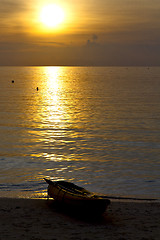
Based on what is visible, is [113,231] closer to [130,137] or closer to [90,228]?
[90,228]

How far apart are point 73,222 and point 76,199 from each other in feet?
3.54

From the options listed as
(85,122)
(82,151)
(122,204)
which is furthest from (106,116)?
(122,204)

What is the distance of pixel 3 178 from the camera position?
23312 mm

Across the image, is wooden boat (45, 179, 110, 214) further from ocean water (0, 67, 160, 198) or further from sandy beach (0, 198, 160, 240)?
ocean water (0, 67, 160, 198)

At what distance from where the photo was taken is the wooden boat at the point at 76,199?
15367 mm

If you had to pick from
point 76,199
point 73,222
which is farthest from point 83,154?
point 73,222

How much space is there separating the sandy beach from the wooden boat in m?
0.51

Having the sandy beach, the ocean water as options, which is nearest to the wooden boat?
the sandy beach

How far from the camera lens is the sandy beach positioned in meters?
13.9

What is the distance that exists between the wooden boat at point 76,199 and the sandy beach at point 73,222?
0.51 metres

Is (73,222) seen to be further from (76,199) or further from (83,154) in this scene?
(83,154)

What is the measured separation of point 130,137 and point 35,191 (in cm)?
1976

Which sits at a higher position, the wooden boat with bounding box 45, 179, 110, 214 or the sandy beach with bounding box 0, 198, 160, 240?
the wooden boat with bounding box 45, 179, 110, 214

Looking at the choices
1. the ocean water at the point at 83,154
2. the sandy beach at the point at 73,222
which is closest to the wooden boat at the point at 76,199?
the sandy beach at the point at 73,222
